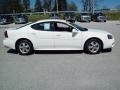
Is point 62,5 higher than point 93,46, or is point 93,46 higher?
point 62,5

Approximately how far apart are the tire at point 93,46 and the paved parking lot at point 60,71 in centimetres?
23

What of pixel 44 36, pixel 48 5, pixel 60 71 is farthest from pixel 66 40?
pixel 48 5

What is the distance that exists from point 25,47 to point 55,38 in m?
1.29

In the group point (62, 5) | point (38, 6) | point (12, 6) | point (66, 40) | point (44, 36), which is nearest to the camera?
point (66, 40)

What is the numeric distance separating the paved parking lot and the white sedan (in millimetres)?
321

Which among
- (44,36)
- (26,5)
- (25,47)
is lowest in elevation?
(25,47)

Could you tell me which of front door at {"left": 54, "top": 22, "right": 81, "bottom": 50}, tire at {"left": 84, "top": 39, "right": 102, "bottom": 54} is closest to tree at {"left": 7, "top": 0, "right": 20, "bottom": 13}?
front door at {"left": 54, "top": 22, "right": 81, "bottom": 50}

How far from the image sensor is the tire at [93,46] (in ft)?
34.7

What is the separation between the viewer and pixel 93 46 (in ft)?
34.8

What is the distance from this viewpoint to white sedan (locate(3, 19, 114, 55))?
34.6 ft

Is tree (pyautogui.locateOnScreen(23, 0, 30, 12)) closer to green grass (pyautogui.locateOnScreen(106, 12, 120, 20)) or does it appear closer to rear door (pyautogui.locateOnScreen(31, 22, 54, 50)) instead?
green grass (pyautogui.locateOnScreen(106, 12, 120, 20))

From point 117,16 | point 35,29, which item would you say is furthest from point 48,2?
point 35,29

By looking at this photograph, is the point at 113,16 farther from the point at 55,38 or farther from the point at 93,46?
the point at 55,38

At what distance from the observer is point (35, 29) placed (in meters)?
10.8
